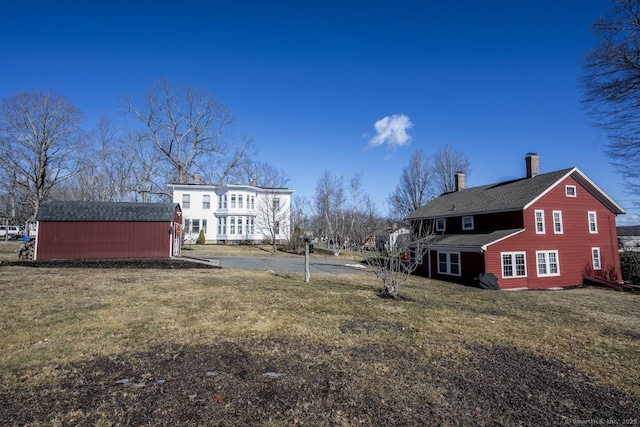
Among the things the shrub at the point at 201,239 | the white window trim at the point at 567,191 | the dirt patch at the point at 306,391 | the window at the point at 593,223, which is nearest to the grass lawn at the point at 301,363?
the dirt patch at the point at 306,391

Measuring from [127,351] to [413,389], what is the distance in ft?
15.6

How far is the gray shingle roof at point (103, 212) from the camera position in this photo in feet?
60.1

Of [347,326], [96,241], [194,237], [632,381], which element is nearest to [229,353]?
[347,326]

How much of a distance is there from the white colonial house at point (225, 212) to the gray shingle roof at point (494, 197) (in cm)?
1636

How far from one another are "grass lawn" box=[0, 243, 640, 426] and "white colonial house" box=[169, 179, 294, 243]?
26.9 metres

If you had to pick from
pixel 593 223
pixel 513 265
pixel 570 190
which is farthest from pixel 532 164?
pixel 513 265

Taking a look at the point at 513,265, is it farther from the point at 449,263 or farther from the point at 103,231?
the point at 103,231

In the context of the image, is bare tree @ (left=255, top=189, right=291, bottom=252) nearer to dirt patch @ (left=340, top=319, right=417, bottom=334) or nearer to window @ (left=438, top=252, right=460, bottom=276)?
window @ (left=438, top=252, right=460, bottom=276)

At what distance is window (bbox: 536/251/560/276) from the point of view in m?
20.9

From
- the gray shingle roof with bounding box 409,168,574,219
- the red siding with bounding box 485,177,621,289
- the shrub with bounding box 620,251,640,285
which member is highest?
the gray shingle roof with bounding box 409,168,574,219

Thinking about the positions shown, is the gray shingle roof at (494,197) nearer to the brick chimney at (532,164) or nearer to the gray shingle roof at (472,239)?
the brick chimney at (532,164)

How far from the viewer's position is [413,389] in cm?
441

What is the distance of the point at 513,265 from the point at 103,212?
2505cm

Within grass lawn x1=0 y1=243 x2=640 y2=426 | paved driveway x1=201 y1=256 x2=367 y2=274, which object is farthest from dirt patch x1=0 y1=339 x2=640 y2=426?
paved driveway x1=201 y1=256 x2=367 y2=274
